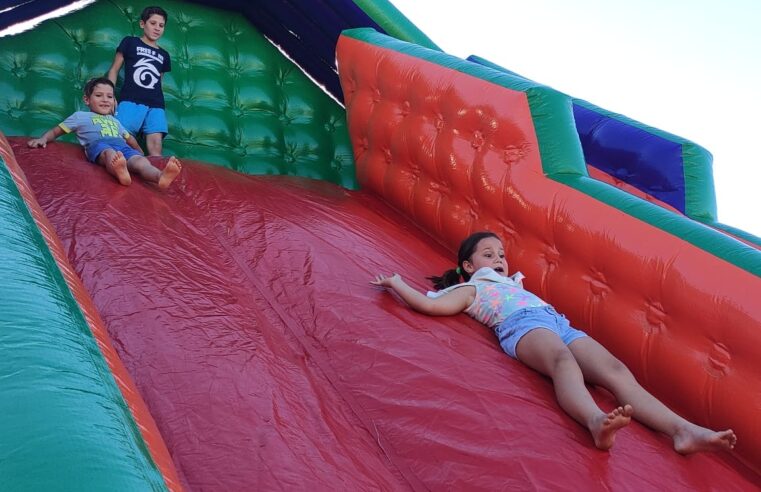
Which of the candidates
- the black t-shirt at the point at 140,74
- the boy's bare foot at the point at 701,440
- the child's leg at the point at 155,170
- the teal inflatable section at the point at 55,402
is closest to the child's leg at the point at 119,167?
the child's leg at the point at 155,170

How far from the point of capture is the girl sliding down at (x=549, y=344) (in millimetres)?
1729

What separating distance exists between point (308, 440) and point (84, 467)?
2.41 ft

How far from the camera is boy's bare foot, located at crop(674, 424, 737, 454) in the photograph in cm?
165

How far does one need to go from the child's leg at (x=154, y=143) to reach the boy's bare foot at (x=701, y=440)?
2.56 meters

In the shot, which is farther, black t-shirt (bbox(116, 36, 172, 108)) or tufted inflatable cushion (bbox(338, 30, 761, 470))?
black t-shirt (bbox(116, 36, 172, 108))

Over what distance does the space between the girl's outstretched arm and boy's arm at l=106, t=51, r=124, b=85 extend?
6.38ft

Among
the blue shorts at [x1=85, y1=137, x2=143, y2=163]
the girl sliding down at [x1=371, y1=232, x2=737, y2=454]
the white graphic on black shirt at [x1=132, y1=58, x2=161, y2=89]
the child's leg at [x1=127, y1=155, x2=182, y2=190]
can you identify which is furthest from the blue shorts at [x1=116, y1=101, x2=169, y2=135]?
the girl sliding down at [x1=371, y1=232, x2=737, y2=454]

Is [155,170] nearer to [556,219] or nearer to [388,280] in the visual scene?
[388,280]

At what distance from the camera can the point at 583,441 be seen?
1670 millimetres

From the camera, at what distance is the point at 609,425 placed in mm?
1581

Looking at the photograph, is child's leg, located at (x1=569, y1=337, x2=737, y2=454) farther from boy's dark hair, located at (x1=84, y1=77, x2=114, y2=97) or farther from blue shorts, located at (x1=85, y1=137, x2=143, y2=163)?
boy's dark hair, located at (x1=84, y1=77, x2=114, y2=97)

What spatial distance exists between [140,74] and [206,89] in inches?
15.4

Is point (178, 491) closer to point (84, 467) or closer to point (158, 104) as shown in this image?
point (84, 467)

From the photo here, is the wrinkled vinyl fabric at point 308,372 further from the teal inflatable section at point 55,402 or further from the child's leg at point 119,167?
the teal inflatable section at point 55,402
